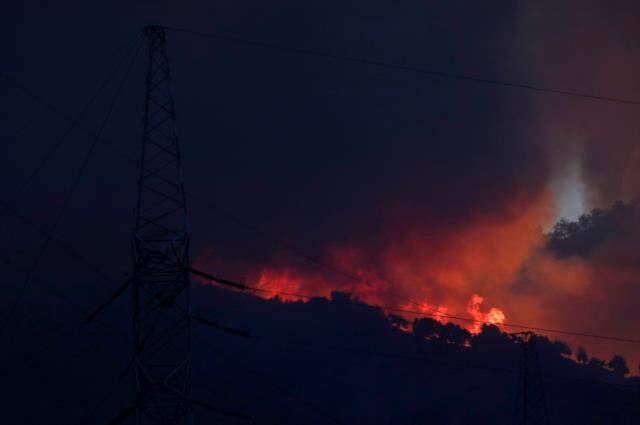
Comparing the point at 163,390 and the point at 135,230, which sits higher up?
the point at 135,230

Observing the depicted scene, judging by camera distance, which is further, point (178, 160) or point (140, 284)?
point (178, 160)

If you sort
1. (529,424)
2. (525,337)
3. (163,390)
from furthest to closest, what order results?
(529,424)
(525,337)
(163,390)

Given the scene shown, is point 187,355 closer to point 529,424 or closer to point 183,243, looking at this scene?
point 183,243

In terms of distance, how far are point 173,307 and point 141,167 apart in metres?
8.40

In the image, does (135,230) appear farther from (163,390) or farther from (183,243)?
(163,390)

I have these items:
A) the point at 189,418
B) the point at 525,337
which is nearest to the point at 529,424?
the point at 525,337

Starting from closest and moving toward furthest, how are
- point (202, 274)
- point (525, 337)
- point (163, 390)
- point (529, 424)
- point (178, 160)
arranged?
point (163, 390) < point (202, 274) < point (178, 160) < point (525, 337) < point (529, 424)

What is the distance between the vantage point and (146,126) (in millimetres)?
35281

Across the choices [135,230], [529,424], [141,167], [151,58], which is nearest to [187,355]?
[135,230]

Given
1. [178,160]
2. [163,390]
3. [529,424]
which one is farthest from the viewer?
[529,424]

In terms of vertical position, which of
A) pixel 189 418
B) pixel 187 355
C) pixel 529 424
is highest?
pixel 529 424

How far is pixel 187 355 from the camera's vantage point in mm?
32562

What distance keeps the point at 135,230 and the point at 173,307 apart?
4.59m

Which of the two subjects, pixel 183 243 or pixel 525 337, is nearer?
pixel 183 243
